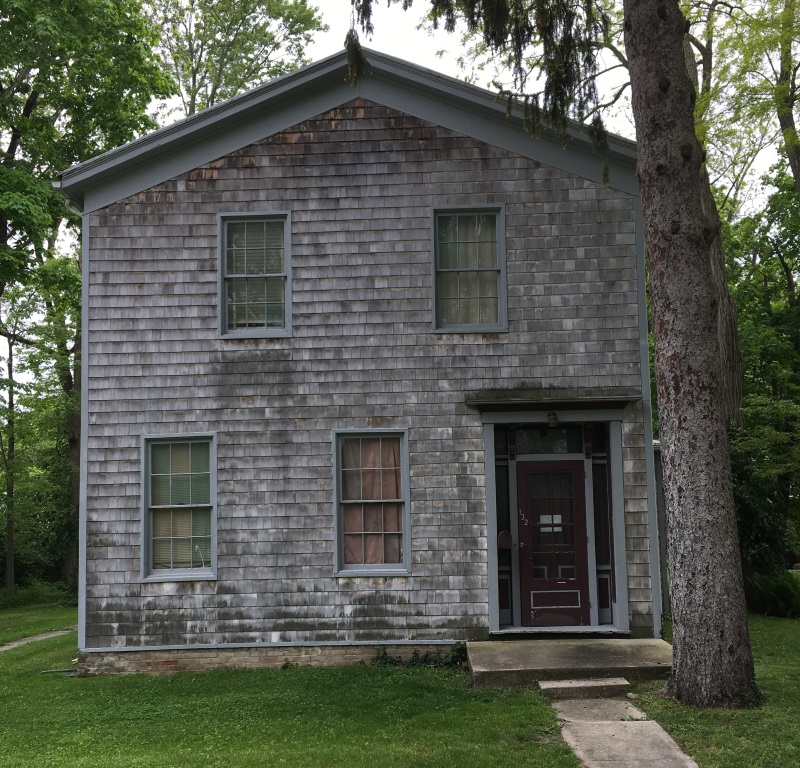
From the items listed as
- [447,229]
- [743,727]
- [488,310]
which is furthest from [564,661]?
[447,229]

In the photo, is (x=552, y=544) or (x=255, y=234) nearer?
(x=552, y=544)

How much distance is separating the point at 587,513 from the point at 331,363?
3.65 m

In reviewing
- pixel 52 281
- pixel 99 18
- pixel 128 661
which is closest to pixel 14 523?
pixel 52 281

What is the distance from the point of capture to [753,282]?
26.7 m

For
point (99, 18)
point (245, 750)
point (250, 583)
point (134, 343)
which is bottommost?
point (245, 750)

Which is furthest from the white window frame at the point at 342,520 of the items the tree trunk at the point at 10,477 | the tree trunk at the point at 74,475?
the tree trunk at the point at 10,477

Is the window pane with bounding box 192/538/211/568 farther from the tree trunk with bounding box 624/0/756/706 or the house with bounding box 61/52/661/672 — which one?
the tree trunk with bounding box 624/0/756/706

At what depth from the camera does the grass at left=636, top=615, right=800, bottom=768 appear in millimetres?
6227

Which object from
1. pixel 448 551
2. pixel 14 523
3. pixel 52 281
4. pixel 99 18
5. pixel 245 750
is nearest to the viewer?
pixel 245 750

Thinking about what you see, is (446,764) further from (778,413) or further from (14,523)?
(14,523)

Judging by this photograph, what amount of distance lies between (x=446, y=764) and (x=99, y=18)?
686 inches

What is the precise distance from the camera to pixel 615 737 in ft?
22.6

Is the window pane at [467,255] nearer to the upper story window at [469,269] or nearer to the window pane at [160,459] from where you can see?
the upper story window at [469,269]

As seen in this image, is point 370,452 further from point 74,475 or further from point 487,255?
point 74,475
